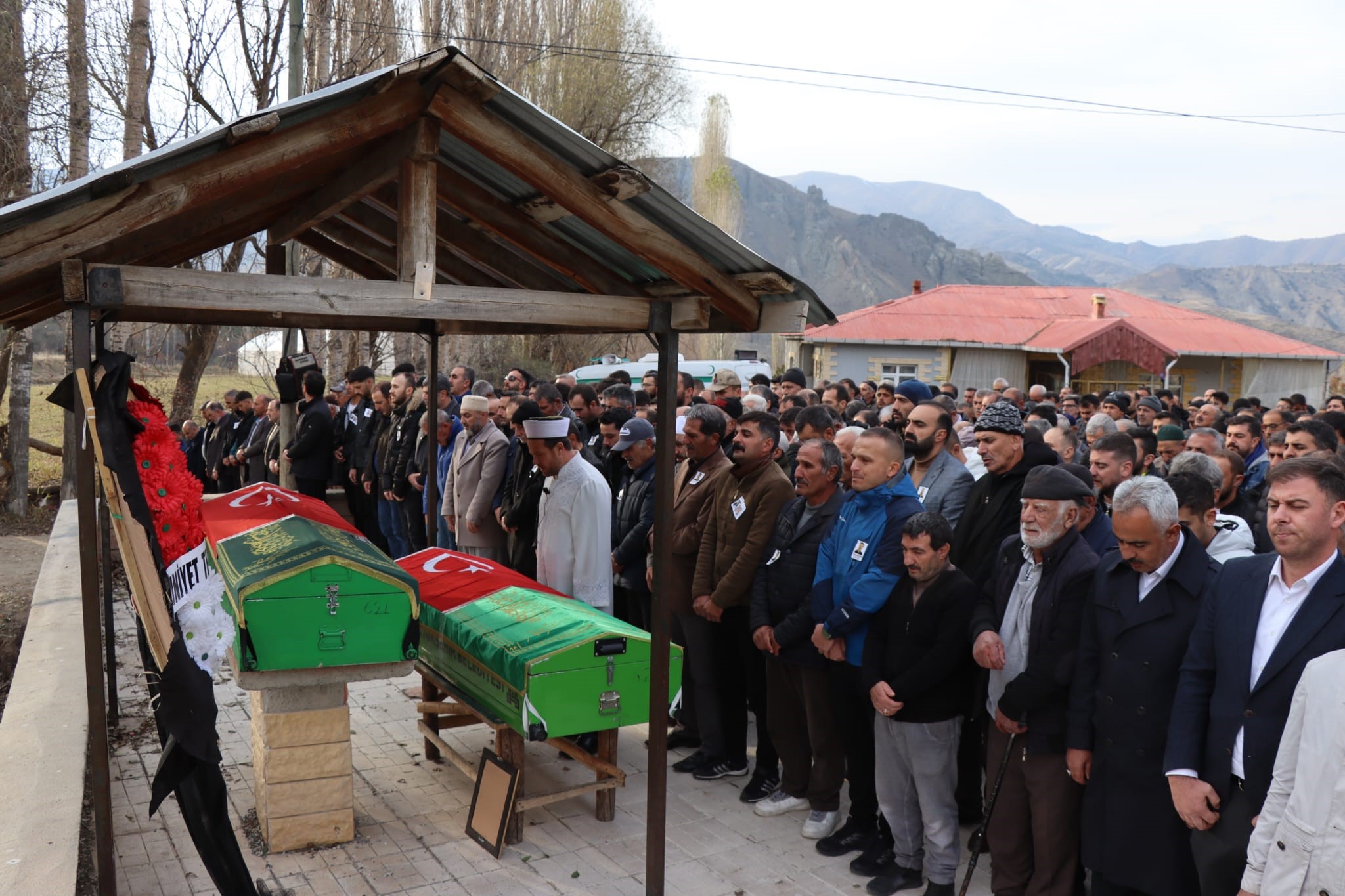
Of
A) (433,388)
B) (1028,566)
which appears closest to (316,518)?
(433,388)

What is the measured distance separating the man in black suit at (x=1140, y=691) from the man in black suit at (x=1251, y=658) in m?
0.13

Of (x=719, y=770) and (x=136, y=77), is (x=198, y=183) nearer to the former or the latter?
(x=719, y=770)

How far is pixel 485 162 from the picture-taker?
4.37 meters

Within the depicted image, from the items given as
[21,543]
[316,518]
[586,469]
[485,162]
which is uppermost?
[485,162]

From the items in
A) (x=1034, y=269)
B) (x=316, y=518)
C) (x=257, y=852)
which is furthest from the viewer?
(x=1034, y=269)

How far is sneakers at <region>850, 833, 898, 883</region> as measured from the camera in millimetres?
4516

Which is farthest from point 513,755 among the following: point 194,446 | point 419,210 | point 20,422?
point 20,422

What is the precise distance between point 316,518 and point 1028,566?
426 cm

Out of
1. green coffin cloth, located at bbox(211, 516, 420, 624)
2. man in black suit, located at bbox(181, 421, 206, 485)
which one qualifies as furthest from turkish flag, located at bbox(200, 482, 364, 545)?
man in black suit, located at bbox(181, 421, 206, 485)

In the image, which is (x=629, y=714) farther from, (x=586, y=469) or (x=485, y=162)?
(x=485, y=162)

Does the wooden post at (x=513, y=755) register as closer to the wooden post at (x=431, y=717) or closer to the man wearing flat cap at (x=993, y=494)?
the wooden post at (x=431, y=717)

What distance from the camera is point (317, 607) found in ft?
14.5

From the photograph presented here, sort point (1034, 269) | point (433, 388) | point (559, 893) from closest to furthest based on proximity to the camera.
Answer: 1. point (559, 893)
2. point (433, 388)
3. point (1034, 269)

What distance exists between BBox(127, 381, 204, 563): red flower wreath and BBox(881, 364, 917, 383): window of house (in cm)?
3022
